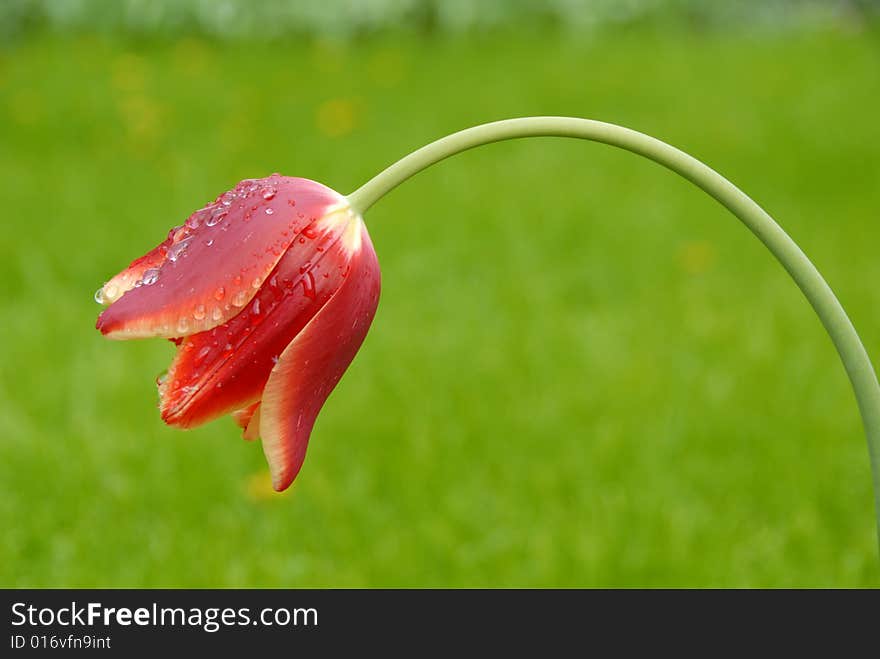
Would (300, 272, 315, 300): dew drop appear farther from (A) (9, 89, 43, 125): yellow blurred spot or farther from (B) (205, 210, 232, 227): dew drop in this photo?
(A) (9, 89, 43, 125): yellow blurred spot

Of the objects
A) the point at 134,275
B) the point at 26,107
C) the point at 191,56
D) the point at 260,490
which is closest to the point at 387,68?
the point at 191,56

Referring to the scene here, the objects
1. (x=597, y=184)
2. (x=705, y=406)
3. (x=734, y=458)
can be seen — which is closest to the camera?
(x=734, y=458)

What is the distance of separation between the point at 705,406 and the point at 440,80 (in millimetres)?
3106

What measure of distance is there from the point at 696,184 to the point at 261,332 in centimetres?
33

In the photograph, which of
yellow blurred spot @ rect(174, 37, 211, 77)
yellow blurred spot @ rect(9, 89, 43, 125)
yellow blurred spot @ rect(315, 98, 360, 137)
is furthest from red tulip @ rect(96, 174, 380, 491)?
yellow blurred spot @ rect(174, 37, 211, 77)

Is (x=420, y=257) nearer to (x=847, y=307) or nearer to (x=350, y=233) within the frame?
(x=847, y=307)

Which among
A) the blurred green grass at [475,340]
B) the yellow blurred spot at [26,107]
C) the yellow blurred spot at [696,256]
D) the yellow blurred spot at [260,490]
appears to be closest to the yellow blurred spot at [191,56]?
the blurred green grass at [475,340]

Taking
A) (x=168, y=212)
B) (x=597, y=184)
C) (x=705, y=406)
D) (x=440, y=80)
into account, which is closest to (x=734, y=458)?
(x=705, y=406)

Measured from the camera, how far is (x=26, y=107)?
503 centimetres

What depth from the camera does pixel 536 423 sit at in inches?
110

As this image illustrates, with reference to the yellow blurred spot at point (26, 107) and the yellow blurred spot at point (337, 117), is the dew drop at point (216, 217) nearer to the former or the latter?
the yellow blurred spot at point (337, 117)

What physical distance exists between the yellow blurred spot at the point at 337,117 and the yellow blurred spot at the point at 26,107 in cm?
125

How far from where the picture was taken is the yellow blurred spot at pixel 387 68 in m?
5.49
